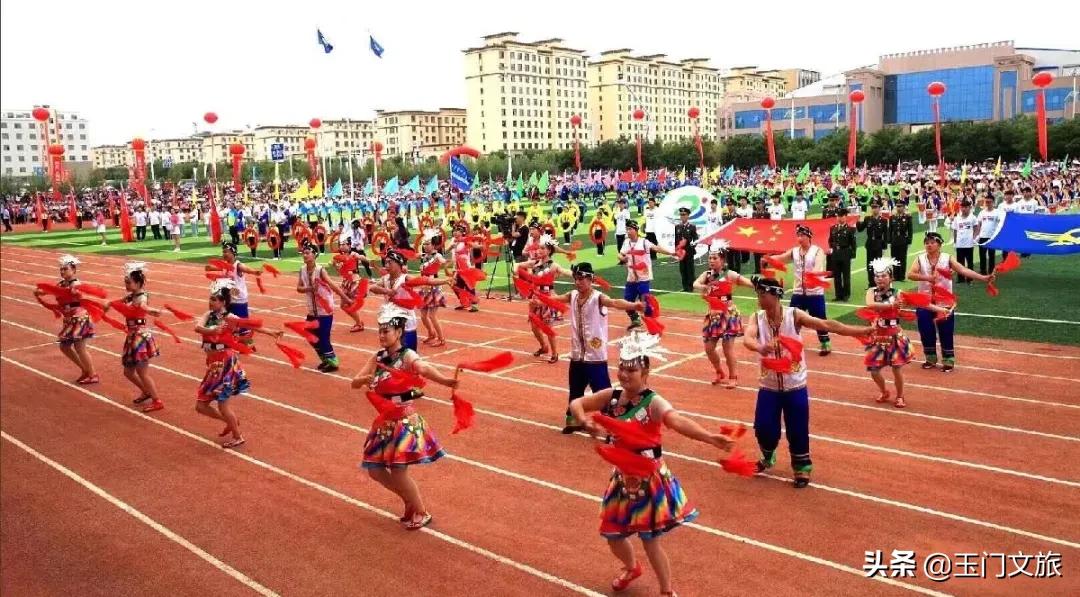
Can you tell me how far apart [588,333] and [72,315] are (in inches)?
331

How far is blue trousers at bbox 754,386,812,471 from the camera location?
779 cm

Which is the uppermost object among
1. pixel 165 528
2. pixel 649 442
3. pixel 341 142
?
pixel 341 142

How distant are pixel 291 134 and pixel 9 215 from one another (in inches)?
4397

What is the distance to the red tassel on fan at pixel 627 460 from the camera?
17.5 ft

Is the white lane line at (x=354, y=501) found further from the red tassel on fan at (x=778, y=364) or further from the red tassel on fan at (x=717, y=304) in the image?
the red tassel on fan at (x=717, y=304)

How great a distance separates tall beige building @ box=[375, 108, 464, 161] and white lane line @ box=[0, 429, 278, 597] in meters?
138

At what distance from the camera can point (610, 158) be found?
83000 mm

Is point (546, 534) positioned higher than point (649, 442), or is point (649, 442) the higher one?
point (649, 442)

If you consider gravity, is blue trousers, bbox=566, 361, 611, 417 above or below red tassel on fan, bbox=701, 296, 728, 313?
below

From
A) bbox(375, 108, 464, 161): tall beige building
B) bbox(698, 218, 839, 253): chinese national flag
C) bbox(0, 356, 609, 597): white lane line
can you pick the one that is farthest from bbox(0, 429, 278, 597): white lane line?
bbox(375, 108, 464, 161): tall beige building

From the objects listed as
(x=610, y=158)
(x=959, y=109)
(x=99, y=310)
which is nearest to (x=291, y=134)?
(x=610, y=158)

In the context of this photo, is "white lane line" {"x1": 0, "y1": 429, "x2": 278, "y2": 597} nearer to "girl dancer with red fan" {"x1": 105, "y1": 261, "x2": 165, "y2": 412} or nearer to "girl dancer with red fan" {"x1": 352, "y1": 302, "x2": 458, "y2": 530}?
"girl dancer with red fan" {"x1": 352, "y1": 302, "x2": 458, "y2": 530}

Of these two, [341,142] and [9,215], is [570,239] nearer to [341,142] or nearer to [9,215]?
[9,215]

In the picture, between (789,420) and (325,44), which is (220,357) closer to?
(789,420)
